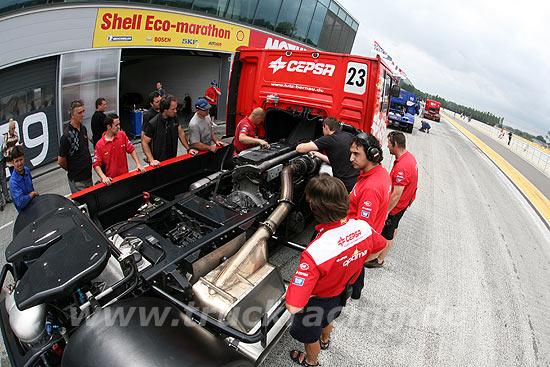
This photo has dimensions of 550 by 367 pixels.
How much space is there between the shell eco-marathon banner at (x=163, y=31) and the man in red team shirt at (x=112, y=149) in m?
5.10

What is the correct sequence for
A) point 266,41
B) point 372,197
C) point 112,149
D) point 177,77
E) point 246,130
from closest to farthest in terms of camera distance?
point 372,197
point 112,149
point 246,130
point 177,77
point 266,41

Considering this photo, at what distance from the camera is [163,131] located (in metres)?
4.27

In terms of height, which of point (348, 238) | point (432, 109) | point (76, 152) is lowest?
point (76, 152)

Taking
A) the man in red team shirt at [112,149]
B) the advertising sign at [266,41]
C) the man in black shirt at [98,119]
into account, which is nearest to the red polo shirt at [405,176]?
the man in red team shirt at [112,149]

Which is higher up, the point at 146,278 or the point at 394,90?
the point at 394,90

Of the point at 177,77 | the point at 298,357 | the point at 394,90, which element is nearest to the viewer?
the point at 298,357

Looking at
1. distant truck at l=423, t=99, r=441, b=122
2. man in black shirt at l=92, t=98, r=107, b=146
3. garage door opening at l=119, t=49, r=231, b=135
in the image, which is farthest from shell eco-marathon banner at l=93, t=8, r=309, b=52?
distant truck at l=423, t=99, r=441, b=122

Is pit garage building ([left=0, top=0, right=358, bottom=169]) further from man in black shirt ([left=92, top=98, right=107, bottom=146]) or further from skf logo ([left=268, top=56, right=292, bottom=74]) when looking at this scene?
skf logo ([left=268, top=56, right=292, bottom=74])

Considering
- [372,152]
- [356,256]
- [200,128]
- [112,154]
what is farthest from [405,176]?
[112,154]

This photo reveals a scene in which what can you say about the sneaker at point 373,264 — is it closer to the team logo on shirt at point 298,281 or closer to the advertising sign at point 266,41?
the team logo on shirt at point 298,281

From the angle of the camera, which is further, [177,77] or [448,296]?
[177,77]

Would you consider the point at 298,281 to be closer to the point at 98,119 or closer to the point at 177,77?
the point at 98,119

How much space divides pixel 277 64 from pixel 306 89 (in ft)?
2.16

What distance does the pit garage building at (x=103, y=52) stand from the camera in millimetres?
5992
